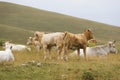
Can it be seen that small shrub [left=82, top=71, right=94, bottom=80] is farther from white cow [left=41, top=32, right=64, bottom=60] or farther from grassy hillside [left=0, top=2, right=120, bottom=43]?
grassy hillside [left=0, top=2, right=120, bottom=43]

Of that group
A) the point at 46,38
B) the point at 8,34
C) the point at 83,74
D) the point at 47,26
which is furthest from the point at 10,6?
the point at 83,74

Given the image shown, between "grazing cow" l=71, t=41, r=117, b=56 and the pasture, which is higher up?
"grazing cow" l=71, t=41, r=117, b=56

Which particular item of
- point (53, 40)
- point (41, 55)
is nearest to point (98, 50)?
point (41, 55)

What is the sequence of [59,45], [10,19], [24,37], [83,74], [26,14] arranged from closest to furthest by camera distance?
1. [83,74]
2. [59,45]
3. [24,37]
4. [10,19]
5. [26,14]

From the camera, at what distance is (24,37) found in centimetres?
7069

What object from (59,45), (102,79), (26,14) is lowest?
(102,79)

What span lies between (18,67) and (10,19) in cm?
7415

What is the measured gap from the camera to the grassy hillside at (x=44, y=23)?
87.7m

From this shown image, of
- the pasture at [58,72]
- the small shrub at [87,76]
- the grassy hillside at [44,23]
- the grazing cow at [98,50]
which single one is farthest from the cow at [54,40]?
the grassy hillside at [44,23]

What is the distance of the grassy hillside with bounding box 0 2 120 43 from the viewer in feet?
288

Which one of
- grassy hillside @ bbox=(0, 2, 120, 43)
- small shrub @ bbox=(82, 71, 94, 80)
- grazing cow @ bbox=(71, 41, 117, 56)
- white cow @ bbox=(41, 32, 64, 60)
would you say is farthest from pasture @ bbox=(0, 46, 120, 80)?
grassy hillside @ bbox=(0, 2, 120, 43)

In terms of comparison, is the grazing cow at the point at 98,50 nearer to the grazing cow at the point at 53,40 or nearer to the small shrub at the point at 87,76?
the grazing cow at the point at 53,40

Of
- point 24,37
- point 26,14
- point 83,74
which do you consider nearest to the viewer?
point 83,74

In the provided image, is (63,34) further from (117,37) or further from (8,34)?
(117,37)
